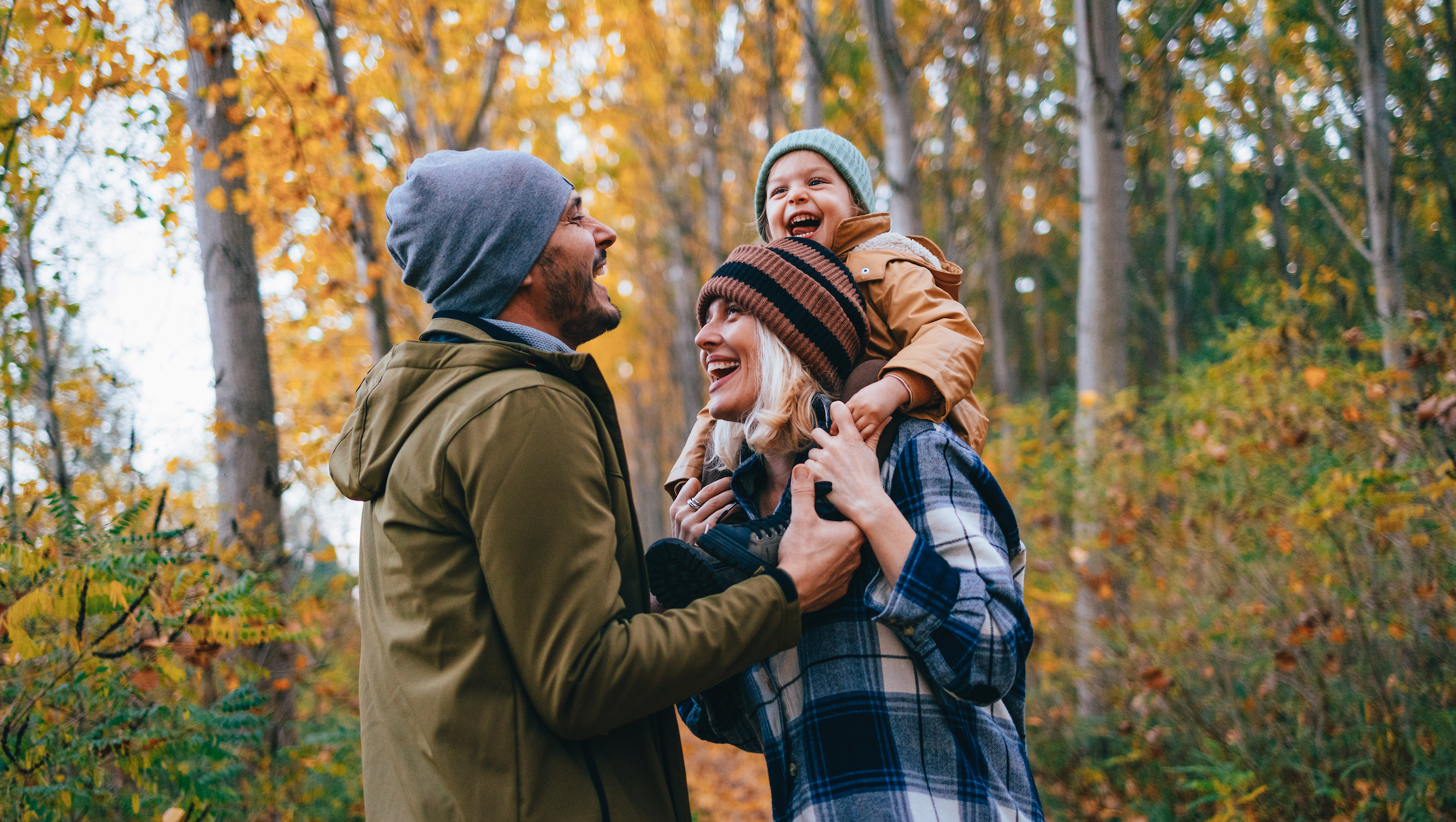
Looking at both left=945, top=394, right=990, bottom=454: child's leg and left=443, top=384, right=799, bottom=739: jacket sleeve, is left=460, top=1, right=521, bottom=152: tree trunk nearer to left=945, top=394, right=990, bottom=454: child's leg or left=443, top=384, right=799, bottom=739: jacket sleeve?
left=945, top=394, right=990, bottom=454: child's leg

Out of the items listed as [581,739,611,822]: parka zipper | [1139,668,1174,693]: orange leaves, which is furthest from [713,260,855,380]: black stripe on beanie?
[1139,668,1174,693]: orange leaves

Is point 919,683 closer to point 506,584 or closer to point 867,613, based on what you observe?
point 867,613

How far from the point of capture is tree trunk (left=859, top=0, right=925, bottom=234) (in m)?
5.63

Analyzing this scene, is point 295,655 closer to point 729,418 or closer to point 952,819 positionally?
point 729,418

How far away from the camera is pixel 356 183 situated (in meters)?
5.62

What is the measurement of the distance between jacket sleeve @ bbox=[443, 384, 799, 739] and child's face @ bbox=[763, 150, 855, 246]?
1253 mm

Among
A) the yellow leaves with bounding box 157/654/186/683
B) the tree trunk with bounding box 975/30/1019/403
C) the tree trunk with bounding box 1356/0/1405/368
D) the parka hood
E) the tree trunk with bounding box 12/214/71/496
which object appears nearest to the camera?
the parka hood

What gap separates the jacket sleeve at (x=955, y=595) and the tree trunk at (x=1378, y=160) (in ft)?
17.3

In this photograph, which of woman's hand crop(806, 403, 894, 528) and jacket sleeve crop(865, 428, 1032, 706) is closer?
jacket sleeve crop(865, 428, 1032, 706)

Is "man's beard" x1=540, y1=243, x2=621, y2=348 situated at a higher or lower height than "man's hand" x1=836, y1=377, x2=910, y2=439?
higher

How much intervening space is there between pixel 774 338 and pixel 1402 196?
8.61 meters

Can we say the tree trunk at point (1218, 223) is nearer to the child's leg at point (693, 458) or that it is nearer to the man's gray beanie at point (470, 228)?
the child's leg at point (693, 458)

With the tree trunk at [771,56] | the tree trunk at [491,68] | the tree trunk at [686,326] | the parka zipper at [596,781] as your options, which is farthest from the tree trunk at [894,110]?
the tree trunk at [686,326]

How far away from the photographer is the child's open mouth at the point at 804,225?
2.47 metres
